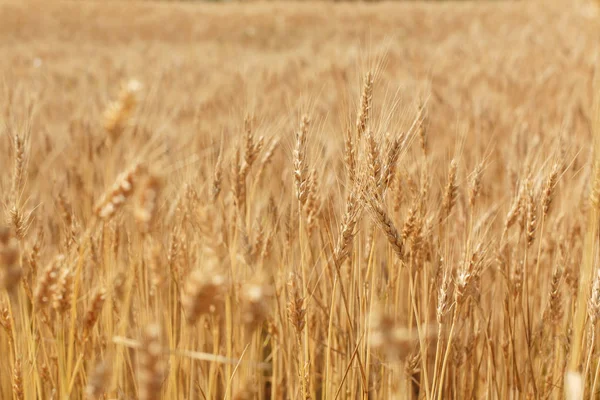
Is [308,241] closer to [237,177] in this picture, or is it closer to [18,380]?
[237,177]

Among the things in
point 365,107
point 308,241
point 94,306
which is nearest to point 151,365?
point 94,306

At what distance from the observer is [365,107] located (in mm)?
1112

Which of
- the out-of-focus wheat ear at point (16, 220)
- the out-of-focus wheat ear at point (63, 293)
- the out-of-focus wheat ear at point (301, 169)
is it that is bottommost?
the out-of-focus wheat ear at point (63, 293)

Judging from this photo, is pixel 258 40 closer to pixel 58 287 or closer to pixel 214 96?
pixel 214 96

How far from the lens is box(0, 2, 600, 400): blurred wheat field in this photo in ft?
2.68

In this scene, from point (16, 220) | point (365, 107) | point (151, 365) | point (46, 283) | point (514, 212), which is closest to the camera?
point (151, 365)

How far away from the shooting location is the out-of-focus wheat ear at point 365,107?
3.55ft

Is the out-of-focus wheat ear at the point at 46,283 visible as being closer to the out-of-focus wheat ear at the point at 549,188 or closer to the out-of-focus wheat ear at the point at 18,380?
the out-of-focus wheat ear at the point at 18,380

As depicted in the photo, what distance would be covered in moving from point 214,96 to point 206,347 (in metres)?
3.01

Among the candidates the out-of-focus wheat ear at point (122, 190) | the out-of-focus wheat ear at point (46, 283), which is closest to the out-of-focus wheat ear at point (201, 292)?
the out-of-focus wheat ear at point (122, 190)

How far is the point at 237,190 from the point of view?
129cm

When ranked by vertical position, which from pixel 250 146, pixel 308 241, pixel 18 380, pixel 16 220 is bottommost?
pixel 18 380

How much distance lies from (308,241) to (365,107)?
359 millimetres

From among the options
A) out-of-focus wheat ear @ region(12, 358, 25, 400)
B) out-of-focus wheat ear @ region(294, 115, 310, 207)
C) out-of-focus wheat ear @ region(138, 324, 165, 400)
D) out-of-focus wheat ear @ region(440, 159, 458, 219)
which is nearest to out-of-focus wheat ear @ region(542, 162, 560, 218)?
out-of-focus wheat ear @ region(440, 159, 458, 219)
